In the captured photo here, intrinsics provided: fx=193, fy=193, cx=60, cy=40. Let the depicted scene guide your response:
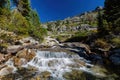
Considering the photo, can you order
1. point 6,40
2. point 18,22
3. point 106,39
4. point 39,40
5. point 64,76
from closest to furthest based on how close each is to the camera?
point 64,76 < point 6,40 < point 106,39 < point 18,22 < point 39,40

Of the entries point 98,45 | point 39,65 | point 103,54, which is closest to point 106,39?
point 98,45

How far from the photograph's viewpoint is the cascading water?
29297 millimetres

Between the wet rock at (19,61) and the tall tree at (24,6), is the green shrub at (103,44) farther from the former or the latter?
the tall tree at (24,6)

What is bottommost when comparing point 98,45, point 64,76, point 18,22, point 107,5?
point 64,76

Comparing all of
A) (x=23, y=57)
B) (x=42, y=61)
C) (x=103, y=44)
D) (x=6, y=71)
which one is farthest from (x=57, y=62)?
(x=103, y=44)

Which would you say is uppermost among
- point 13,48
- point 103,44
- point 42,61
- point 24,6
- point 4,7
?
point 24,6

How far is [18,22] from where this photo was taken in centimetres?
4588

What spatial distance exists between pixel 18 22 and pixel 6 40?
8.72 meters

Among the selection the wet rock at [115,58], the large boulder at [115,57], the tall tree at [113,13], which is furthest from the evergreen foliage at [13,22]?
the wet rock at [115,58]

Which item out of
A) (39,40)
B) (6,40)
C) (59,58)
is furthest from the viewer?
(39,40)

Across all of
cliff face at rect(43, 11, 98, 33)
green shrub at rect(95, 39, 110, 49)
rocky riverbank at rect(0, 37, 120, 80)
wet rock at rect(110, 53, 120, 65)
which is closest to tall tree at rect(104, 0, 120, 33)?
green shrub at rect(95, 39, 110, 49)

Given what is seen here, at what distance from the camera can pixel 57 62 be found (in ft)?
106

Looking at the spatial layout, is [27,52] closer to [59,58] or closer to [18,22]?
[59,58]

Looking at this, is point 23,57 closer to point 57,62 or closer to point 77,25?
point 57,62
